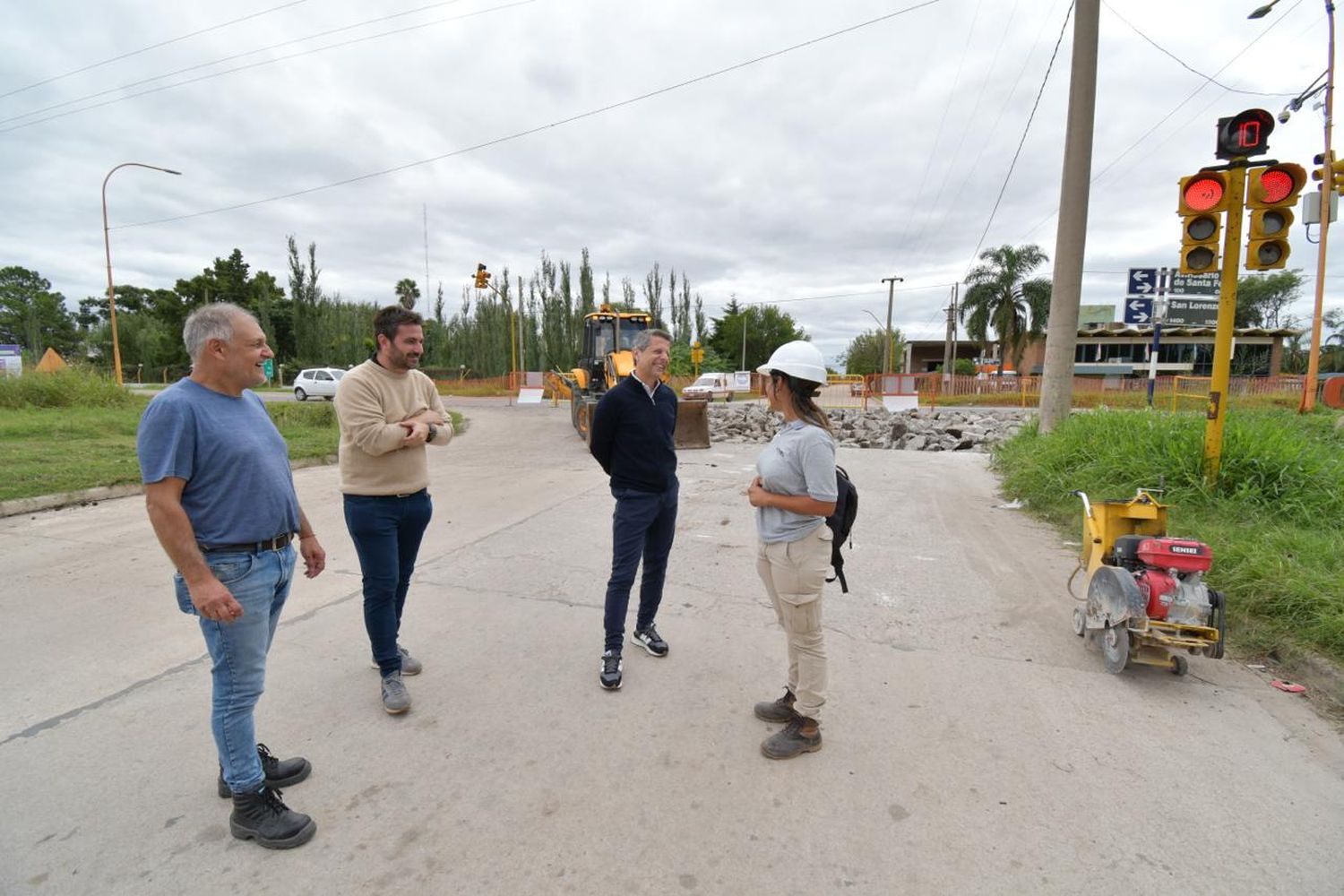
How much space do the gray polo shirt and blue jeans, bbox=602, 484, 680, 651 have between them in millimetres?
870

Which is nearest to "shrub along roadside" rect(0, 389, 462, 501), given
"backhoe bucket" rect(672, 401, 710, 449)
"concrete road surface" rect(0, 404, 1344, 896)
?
"concrete road surface" rect(0, 404, 1344, 896)

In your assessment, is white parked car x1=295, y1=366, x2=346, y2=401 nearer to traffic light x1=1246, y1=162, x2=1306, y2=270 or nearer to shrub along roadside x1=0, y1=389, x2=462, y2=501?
shrub along roadside x1=0, y1=389, x2=462, y2=501

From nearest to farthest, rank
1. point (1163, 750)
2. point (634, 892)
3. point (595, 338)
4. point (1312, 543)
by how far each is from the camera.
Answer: point (634, 892) < point (1163, 750) < point (1312, 543) < point (595, 338)

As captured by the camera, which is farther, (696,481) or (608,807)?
(696,481)

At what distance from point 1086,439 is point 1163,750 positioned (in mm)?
6424

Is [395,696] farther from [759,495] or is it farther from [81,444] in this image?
[81,444]

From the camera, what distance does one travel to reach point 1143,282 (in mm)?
12836

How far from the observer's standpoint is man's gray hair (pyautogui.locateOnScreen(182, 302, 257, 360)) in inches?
87.7

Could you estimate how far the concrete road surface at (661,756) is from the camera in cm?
218

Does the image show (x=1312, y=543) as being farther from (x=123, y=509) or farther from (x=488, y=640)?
(x=123, y=509)

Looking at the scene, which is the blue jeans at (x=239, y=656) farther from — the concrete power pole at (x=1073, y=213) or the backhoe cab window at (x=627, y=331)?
the backhoe cab window at (x=627, y=331)

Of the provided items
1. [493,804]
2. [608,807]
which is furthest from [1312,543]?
[493,804]

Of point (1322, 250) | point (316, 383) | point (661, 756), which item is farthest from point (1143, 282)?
point (316, 383)

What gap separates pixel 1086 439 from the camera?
8289 mm
